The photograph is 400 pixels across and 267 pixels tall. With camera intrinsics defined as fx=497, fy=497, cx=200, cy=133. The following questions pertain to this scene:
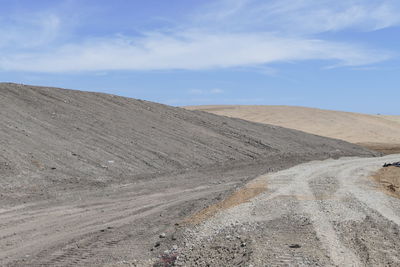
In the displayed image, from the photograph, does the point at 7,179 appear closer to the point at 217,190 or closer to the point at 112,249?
the point at 217,190

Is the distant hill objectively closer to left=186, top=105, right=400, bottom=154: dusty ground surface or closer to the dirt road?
the dirt road

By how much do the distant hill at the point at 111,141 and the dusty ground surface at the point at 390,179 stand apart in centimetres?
841

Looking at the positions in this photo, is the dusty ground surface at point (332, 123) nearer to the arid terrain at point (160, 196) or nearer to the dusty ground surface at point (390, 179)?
the arid terrain at point (160, 196)

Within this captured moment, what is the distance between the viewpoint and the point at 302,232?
9.23m

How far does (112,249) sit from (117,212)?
402cm

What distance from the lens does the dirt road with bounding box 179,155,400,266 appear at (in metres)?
7.70

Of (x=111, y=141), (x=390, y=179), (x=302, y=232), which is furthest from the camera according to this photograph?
(x=111, y=141)

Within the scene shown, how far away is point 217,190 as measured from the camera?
17844 mm

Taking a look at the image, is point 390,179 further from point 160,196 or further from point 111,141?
point 111,141

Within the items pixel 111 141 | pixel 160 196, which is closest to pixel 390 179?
pixel 160 196

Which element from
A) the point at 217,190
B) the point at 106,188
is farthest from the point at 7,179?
the point at 217,190

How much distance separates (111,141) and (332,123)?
4273 cm

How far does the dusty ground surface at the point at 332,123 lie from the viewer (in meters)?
52.9

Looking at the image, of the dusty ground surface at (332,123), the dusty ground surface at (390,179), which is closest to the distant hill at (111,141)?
the dusty ground surface at (390,179)
